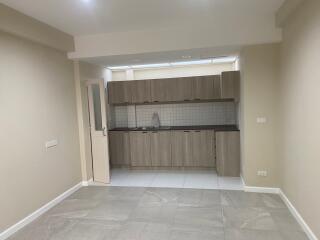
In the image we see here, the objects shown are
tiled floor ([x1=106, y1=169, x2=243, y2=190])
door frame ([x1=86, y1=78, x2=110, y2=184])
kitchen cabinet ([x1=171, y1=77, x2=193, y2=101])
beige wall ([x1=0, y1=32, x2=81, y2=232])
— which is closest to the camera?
beige wall ([x1=0, y1=32, x2=81, y2=232])

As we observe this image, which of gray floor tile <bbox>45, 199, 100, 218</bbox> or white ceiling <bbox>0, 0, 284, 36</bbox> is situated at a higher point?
white ceiling <bbox>0, 0, 284, 36</bbox>

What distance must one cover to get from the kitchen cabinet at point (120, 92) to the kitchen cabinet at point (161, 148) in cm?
104

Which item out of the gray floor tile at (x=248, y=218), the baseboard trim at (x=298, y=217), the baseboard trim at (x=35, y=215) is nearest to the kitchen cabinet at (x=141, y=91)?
the baseboard trim at (x=35, y=215)

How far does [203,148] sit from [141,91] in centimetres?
191

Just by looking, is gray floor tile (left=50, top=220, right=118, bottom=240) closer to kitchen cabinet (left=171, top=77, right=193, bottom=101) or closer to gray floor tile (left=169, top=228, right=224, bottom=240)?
gray floor tile (left=169, top=228, right=224, bottom=240)

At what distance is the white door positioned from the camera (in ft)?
15.5

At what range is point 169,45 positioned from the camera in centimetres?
405

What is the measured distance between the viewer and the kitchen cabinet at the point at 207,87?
5402mm

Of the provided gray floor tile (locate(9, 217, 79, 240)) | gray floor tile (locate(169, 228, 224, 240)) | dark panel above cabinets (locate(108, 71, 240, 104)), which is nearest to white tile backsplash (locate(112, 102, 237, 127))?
dark panel above cabinets (locate(108, 71, 240, 104))

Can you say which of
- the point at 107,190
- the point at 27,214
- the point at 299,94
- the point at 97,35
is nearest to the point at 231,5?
the point at 299,94

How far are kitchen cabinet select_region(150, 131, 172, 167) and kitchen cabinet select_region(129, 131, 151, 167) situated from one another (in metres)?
0.11

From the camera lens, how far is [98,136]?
15.8 ft

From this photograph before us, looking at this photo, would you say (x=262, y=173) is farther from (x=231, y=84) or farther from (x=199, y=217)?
(x=231, y=84)

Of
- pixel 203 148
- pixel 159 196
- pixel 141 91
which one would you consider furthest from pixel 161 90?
pixel 159 196
